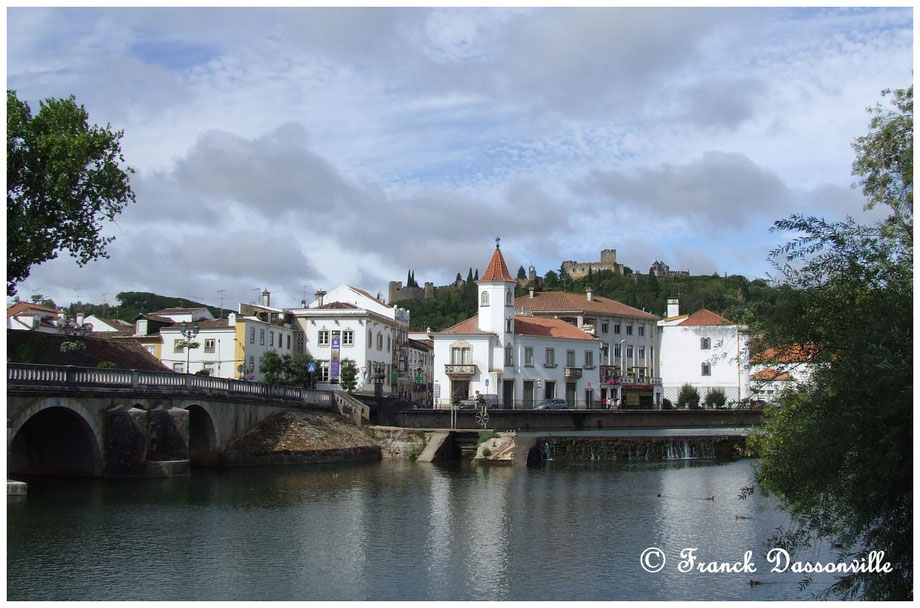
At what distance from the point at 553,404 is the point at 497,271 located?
13.9m

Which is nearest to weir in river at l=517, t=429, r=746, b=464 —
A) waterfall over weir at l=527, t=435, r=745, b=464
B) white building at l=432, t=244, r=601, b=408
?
waterfall over weir at l=527, t=435, r=745, b=464

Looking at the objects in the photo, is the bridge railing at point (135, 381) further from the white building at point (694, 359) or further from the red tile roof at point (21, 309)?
the white building at point (694, 359)

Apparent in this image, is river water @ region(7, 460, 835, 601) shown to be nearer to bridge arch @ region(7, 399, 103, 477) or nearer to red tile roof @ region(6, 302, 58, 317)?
bridge arch @ region(7, 399, 103, 477)

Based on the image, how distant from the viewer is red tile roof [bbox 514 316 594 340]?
87438 millimetres

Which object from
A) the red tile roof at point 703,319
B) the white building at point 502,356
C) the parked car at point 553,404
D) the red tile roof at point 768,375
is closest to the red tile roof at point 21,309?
the white building at point 502,356

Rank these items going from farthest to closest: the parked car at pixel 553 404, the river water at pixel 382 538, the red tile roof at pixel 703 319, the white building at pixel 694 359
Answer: the red tile roof at pixel 703 319 < the white building at pixel 694 359 < the parked car at pixel 553 404 < the river water at pixel 382 538

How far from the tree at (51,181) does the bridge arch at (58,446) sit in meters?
6.57

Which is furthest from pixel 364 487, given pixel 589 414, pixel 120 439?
pixel 589 414

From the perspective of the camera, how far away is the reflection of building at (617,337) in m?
98.6

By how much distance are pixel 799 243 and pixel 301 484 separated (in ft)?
101

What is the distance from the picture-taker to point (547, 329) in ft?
295

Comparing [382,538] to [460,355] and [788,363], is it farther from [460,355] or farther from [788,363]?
[460,355]

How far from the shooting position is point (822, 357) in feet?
53.3

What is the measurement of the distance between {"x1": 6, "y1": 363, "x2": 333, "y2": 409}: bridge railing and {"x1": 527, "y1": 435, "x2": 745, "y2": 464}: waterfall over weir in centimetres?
1601
